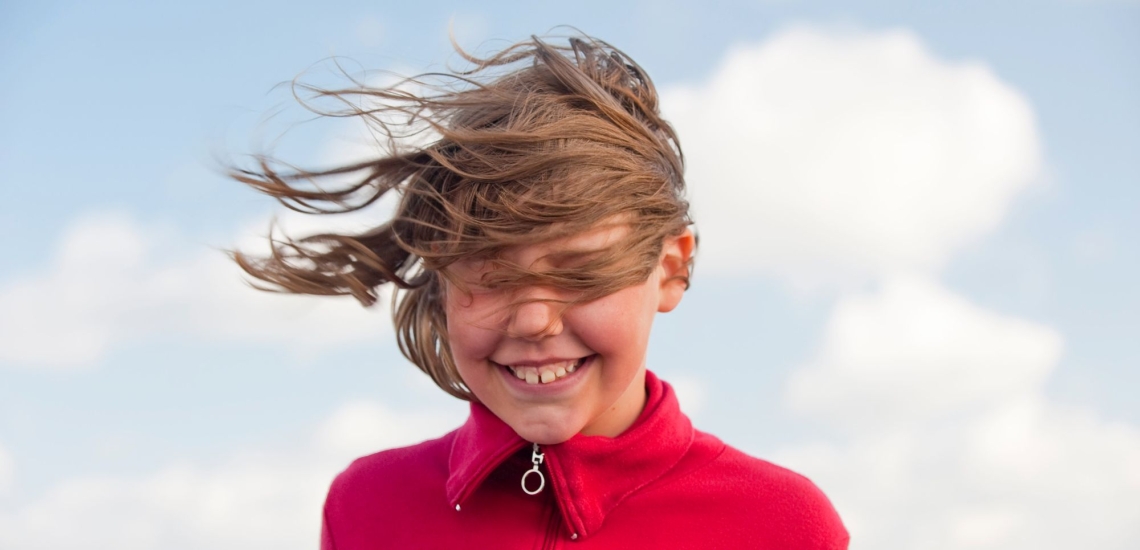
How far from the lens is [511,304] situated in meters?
2.41

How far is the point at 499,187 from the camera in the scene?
246cm

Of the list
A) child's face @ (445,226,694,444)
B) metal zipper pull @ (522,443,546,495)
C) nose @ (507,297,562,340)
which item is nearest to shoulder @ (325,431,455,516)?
metal zipper pull @ (522,443,546,495)

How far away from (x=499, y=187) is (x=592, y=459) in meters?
0.70

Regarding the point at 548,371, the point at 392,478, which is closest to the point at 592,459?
the point at 548,371

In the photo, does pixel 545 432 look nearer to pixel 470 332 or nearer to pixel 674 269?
pixel 470 332

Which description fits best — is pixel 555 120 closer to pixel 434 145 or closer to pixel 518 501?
pixel 434 145

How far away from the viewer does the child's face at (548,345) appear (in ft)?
7.89

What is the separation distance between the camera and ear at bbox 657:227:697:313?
2.72 m

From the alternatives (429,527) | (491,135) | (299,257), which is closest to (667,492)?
(429,527)

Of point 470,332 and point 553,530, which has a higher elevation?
point 470,332

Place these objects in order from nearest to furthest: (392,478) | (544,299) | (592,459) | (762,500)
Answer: (544,299) < (592,459) < (762,500) < (392,478)

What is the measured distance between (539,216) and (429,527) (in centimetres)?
93

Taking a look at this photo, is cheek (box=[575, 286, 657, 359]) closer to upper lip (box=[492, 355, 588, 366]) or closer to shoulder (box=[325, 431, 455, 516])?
upper lip (box=[492, 355, 588, 366])

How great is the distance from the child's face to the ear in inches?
2.5
